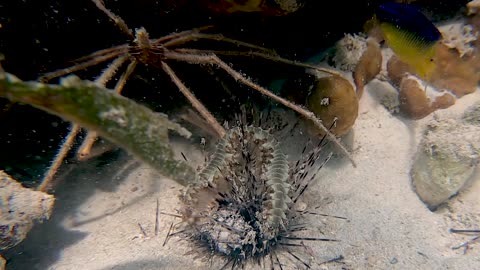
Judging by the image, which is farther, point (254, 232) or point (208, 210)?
point (208, 210)

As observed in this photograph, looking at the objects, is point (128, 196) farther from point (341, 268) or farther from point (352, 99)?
point (352, 99)

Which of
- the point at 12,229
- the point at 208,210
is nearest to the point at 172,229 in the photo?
the point at 208,210

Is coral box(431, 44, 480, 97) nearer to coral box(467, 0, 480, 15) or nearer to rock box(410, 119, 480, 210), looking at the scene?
coral box(467, 0, 480, 15)

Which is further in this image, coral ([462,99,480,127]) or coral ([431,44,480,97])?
coral ([431,44,480,97])

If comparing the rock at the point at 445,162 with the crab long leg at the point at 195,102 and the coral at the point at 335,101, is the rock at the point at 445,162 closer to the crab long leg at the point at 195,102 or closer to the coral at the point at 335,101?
the coral at the point at 335,101

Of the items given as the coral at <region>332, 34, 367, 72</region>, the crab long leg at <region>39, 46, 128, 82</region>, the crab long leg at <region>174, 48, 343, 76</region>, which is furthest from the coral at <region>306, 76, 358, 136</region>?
the crab long leg at <region>39, 46, 128, 82</region>

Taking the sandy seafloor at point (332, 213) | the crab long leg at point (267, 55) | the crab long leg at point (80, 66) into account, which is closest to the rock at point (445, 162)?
the sandy seafloor at point (332, 213)

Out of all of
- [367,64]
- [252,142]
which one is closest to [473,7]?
[367,64]
